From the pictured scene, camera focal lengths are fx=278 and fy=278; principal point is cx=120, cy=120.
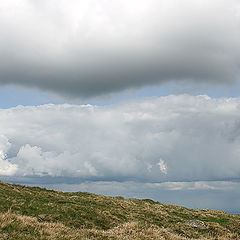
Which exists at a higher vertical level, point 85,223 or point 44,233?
point 44,233

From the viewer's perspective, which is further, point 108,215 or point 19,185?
point 19,185

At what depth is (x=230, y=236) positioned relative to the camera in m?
25.1

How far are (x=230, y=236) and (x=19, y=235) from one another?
63.2 ft

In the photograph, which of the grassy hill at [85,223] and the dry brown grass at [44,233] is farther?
the grassy hill at [85,223]

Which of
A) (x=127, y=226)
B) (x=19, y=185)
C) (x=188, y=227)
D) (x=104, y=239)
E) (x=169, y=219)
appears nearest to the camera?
(x=104, y=239)

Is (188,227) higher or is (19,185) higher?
(19,185)

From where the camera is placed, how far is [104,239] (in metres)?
15.9

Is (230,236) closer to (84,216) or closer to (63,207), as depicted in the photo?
(84,216)

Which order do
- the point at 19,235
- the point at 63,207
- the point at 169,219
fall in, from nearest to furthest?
1. the point at 19,235
2. the point at 63,207
3. the point at 169,219

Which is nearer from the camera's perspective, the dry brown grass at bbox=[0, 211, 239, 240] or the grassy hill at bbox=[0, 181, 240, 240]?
the dry brown grass at bbox=[0, 211, 239, 240]

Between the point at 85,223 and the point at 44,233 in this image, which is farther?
the point at 85,223

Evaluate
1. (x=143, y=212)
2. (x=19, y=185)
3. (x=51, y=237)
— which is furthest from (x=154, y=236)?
(x=19, y=185)

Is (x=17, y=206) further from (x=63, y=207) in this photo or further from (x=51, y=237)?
(x=51, y=237)

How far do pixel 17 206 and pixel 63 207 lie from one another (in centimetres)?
399
